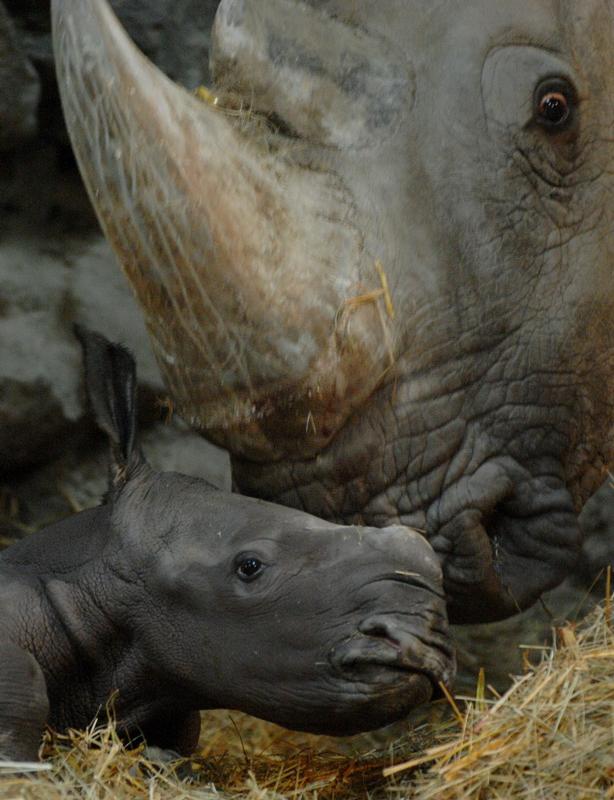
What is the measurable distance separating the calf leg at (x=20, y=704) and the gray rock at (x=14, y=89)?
8.15 ft

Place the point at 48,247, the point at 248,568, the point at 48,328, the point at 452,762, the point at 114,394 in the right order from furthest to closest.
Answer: the point at 48,247 < the point at 48,328 < the point at 114,394 < the point at 248,568 < the point at 452,762

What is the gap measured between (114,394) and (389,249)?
3.09 ft

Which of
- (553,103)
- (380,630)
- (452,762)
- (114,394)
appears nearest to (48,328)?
(114,394)

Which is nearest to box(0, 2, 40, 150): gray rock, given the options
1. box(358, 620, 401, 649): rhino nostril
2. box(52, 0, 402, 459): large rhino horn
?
box(52, 0, 402, 459): large rhino horn

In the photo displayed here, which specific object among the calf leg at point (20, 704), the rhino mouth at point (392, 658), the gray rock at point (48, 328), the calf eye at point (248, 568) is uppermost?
the rhino mouth at point (392, 658)

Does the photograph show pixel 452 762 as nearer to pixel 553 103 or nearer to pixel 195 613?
pixel 195 613

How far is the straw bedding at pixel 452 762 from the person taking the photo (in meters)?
3.33

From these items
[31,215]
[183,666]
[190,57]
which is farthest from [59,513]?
[183,666]

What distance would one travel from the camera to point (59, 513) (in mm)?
6062

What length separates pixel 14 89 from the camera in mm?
5688

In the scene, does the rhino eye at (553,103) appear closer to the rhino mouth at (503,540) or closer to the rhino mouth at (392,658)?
the rhino mouth at (503,540)

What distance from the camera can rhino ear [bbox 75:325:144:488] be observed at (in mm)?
4309

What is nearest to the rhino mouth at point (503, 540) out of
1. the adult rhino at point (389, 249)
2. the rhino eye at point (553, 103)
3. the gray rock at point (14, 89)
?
the adult rhino at point (389, 249)

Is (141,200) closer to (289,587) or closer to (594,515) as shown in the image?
(289,587)
